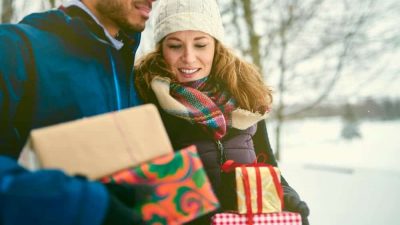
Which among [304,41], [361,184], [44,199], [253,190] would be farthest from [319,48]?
[44,199]

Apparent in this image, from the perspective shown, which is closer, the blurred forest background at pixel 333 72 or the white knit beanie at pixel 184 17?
the white knit beanie at pixel 184 17

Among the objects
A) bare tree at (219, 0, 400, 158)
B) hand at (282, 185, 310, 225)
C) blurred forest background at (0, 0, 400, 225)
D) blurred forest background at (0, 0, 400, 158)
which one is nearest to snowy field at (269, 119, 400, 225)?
blurred forest background at (0, 0, 400, 225)

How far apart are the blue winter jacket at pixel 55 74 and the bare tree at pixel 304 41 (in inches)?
31.2

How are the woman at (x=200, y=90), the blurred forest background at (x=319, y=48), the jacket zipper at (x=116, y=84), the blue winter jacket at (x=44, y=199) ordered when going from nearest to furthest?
the blue winter jacket at (x=44, y=199) → the jacket zipper at (x=116, y=84) → the woman at (x=200, y=90) → the blurred forest background at (x=319, y=48)

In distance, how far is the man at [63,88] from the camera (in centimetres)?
50

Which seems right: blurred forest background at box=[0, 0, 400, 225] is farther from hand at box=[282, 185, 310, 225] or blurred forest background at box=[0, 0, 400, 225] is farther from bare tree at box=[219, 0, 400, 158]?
hand at box=[282, 185, 310, 225]

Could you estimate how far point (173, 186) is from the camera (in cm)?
60

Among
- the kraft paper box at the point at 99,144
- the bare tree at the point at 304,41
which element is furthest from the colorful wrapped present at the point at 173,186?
the bare tree at the point at 304,41

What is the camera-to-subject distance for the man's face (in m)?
0.74

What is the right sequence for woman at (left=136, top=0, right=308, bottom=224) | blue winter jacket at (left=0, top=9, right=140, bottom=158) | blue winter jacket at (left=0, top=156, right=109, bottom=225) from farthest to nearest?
1. woman at (left=136, top=0, right=308, bottom=224)
2. blue winter jacket at (left=0, top=9, right=140, bottom=158)
3. blue winter jacket at (left=0, top=156, right=109, bottom=225)

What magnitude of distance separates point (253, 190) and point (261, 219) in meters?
0.07

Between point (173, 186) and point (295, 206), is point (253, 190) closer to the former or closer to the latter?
point (295, 206)

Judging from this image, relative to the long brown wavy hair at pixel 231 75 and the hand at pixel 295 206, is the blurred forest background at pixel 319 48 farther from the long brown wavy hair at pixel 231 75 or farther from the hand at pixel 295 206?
the hand at pixel 295 206

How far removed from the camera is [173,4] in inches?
34.6
